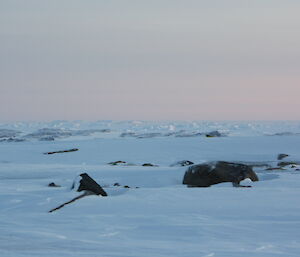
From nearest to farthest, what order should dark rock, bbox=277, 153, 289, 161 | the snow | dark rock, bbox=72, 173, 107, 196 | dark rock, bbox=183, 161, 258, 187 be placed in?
1. the snow
2. dark rock, bbox=72, 173, 107, 196
3. dark rock, bbox=183, 161, 258, 187
4. dark rock, bbox=277, 153, 289, 161

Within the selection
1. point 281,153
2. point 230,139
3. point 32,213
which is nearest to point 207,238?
point 32,213

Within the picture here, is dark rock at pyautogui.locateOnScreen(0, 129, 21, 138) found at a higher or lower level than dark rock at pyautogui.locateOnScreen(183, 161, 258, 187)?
higher

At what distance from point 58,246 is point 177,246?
109 centimetres

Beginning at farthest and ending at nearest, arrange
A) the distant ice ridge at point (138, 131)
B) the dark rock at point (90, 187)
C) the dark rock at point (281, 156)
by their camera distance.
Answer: the distant ice ridge at point (138, 131) < the dark rock at point (281, 156) < the dark rock at point (90, 187)

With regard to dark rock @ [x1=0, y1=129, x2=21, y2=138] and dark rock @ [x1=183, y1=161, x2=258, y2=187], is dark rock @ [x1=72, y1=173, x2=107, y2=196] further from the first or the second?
dark rock @ [x1=0, y1=129, x2=21, y2=138]

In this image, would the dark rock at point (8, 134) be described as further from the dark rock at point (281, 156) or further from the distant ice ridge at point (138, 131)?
the dark rock at point (281, 156)

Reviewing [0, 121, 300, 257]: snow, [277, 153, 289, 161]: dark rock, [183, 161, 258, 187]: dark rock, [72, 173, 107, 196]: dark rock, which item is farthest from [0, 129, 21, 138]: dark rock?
[72, 173, 107, 196]: dark rock

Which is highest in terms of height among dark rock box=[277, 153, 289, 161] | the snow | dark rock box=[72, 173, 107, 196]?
dark rock box=[72, 173, 107, 196]

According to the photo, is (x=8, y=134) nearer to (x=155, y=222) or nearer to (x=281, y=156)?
(x=281, y=156)

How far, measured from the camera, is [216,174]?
10070 mm

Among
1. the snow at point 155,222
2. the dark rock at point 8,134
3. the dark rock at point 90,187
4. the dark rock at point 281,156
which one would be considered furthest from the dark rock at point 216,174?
the dark rock at point 8,134

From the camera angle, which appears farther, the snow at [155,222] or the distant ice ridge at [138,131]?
the distant ice ridge at [138,131]

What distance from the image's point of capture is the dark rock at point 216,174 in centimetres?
996

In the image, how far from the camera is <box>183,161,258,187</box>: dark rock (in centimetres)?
996
